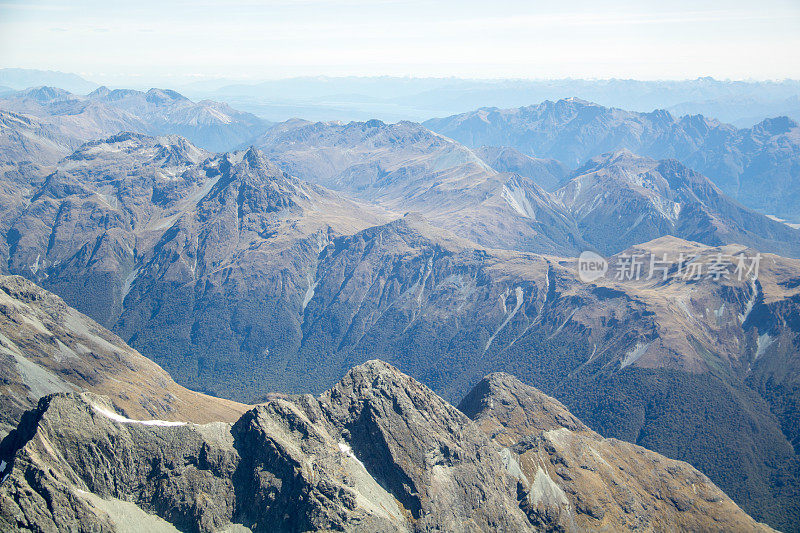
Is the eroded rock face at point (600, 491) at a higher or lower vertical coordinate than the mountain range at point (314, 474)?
lower

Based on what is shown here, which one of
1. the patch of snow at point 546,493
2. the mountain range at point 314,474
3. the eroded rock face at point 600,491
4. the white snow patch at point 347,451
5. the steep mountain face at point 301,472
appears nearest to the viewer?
the steep mountain face at point 301,472

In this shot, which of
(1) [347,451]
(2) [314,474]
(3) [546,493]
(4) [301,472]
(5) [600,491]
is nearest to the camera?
(4) [301,472]

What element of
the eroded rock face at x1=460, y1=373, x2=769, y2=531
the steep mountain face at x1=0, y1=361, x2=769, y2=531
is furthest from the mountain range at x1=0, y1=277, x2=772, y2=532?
the eroded rock face at x1=460, y1=373, x2=769, y2=531

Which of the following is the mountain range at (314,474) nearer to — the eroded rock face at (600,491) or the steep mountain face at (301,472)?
the steep mountain face at (301,472)

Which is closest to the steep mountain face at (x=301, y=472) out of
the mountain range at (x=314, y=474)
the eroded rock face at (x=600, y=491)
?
the mountain range at (x=314, y=474)

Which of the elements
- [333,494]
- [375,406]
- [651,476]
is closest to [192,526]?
[333,494]

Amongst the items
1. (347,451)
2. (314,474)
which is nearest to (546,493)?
(347,451)

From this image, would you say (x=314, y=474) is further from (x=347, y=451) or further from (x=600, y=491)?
(x=600, y=491)

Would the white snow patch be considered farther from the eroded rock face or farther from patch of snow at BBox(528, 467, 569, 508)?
patch of snow at BBox(528, 467, 569, 508)

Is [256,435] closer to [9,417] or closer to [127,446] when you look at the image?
[127,446]
